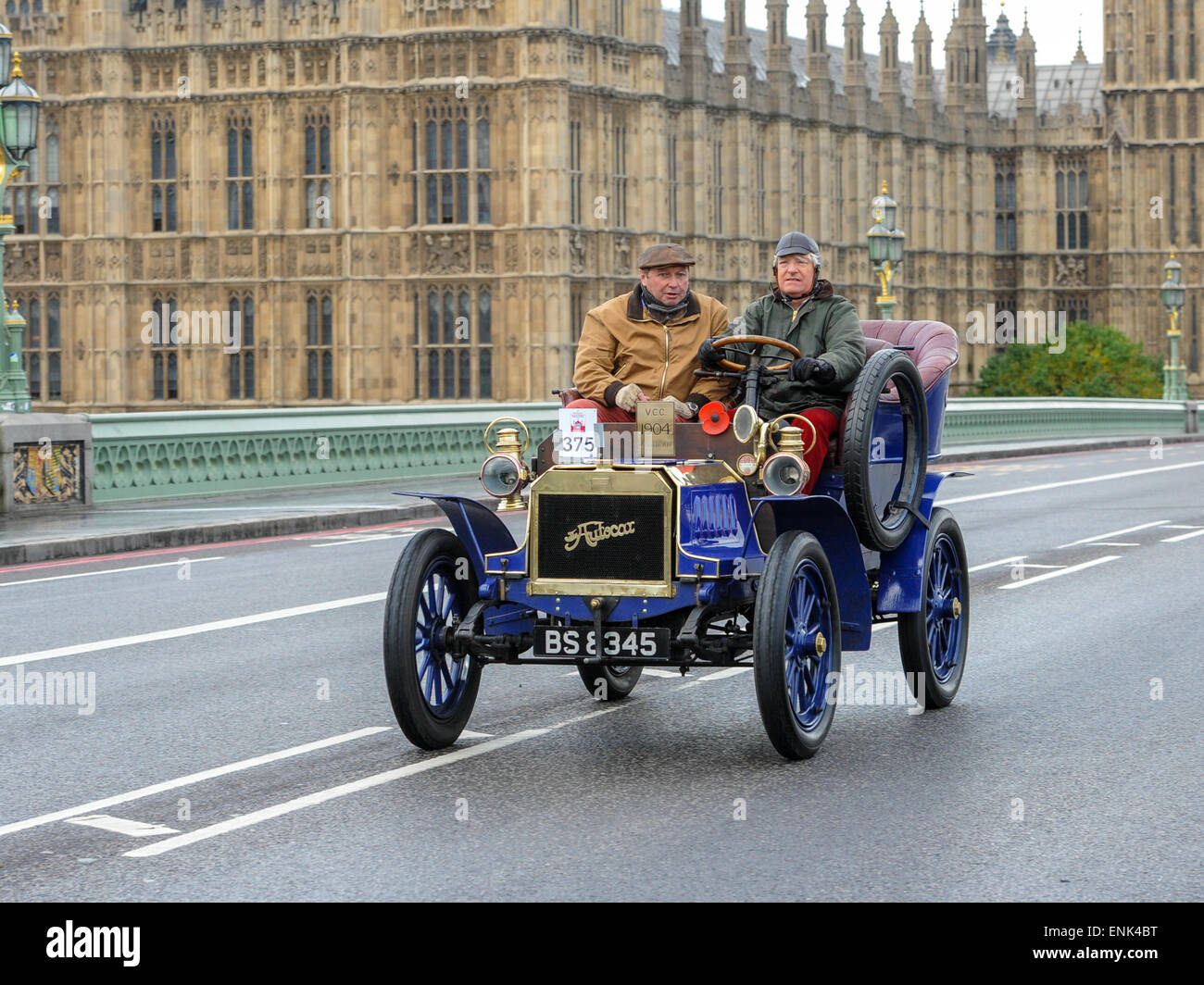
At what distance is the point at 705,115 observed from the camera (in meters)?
57.1

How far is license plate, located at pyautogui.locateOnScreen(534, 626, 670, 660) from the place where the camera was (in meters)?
7.89

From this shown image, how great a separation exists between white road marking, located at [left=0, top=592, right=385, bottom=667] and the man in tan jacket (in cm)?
395

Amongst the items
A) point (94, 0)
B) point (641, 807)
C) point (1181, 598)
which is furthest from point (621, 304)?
point (94, 0)

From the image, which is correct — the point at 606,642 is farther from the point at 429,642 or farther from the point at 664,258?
the point at 664,258

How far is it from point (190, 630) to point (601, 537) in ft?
16.2

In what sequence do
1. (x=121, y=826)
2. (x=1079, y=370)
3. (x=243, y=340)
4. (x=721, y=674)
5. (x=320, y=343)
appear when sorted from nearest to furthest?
(x=121, y=826) → (x=721, y=674) → (x=320, y=343) → (x=243, y=340) → (x=1079, y=370)

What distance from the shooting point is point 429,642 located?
821 cm

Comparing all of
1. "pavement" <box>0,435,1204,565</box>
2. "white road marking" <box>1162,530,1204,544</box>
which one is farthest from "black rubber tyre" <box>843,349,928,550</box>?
"pavement" <box>0,435,1204,565</box>

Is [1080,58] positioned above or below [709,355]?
above

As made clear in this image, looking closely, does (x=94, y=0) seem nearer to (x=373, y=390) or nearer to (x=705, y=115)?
(x=373, y=390)

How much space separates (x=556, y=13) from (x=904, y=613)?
1573 inches

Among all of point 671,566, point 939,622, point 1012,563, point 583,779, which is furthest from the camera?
point 1012,563

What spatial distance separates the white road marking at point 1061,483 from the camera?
80.9 ft
